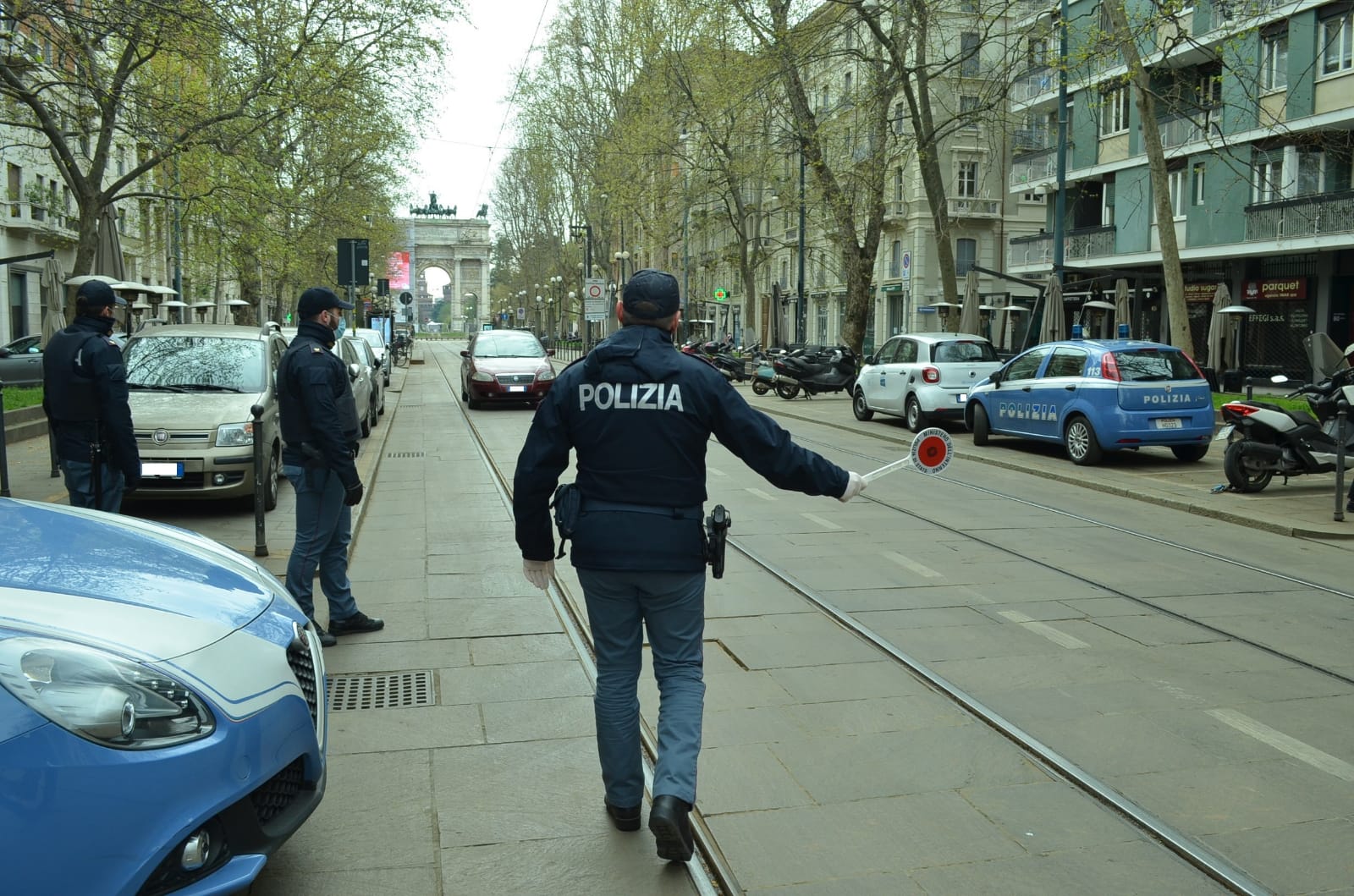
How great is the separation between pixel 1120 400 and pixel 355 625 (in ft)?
35.5

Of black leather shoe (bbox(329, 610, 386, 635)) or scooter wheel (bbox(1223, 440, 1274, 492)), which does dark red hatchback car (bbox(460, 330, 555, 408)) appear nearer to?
scooter wheel (bbox(1223, 440, 1274, 492))

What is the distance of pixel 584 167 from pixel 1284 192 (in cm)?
3005

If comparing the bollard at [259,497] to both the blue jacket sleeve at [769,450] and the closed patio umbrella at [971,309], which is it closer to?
the blue jacket sleeve at [769,450]

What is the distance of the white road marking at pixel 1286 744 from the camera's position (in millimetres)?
4684

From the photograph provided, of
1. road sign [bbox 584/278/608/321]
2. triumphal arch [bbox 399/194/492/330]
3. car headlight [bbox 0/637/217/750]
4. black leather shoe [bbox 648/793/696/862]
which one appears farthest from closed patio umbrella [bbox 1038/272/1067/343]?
triumphal arch [bbox 399/194/492/330]

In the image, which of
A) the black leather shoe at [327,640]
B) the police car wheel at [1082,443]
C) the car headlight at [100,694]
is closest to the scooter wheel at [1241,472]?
the police car wheel at [1082,443]

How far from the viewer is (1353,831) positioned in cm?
409

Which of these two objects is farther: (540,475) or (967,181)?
(967,181)

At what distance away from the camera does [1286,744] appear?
16.3ft

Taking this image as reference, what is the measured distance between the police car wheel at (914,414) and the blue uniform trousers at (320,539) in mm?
14218

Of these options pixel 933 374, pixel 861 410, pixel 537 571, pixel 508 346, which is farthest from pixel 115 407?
pixel 508 346

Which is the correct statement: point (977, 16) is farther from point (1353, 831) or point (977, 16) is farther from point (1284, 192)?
point (1353, 831)

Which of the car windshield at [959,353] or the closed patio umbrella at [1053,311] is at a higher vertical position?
the closed patio umbrella at [1053,311]

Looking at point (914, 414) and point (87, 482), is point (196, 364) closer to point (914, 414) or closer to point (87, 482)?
point (87, 482)
